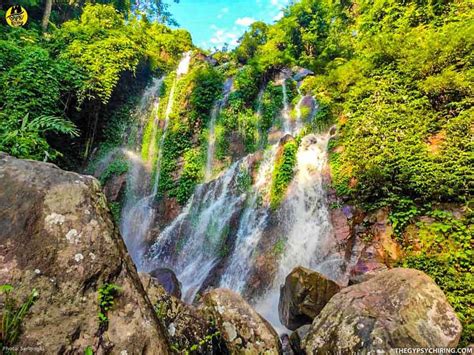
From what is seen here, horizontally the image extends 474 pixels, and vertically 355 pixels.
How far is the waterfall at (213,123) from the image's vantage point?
508 inches

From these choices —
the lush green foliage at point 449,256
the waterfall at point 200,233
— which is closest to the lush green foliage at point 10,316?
the lush green foliage at point 449,256

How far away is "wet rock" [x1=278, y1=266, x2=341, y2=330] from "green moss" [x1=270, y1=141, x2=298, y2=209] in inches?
141

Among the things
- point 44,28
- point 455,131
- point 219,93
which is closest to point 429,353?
point 455,131

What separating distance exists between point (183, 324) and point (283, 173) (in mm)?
6606

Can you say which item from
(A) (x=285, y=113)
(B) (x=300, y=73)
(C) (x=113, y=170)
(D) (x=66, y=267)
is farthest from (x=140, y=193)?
(D) (x=66, y=267)

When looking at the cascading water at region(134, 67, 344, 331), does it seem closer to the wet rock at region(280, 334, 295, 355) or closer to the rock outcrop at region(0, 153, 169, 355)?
the wet rock at region(280, 334, 295, 355)

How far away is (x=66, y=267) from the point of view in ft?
7.45

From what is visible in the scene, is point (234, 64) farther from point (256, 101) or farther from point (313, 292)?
point (313, 292)

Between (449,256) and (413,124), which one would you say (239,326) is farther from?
(413,124)

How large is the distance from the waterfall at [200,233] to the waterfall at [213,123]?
1.48m

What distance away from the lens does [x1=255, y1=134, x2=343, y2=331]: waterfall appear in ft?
23.2

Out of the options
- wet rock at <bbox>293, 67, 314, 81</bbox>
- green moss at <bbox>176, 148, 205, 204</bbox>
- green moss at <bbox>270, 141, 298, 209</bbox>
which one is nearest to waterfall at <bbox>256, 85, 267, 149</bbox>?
wet rock at <bbox>293, 67, 314, 81</bbox>

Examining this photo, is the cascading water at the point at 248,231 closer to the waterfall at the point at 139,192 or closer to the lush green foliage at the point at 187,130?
the waterfall at the point at 139,192

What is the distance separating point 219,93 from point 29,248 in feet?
43.9
